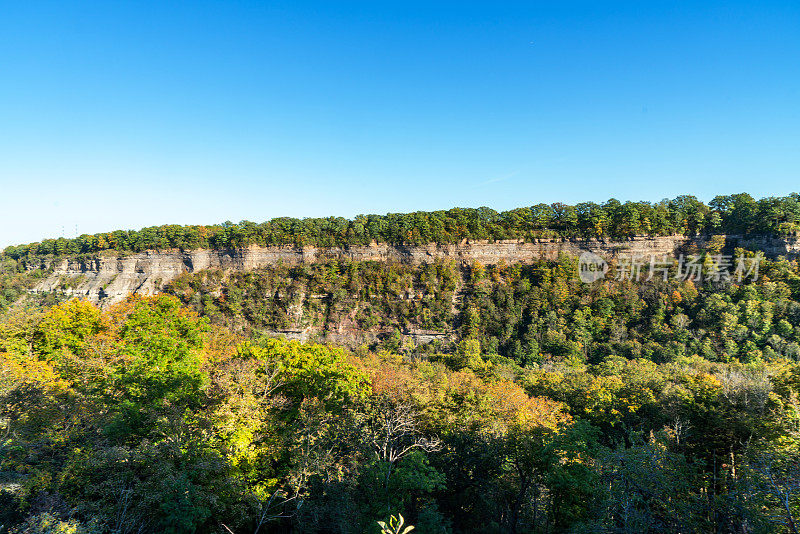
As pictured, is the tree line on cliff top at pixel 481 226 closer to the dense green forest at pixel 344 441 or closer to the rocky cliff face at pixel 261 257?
the rocky cliff face at pixel 261 257

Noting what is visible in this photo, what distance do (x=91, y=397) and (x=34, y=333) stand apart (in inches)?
420

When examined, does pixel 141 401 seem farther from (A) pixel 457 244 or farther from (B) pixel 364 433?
(A) pixel 457 244

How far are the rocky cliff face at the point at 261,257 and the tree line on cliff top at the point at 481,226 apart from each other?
3.93 feet

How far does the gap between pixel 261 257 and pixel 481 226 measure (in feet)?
122

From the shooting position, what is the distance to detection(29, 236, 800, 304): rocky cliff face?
158 ft

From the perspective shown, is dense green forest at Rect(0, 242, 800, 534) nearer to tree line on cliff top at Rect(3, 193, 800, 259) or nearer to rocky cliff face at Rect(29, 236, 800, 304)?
tree line on cliff top at Rect(3, 193, 800, 259)

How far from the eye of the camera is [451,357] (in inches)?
1350

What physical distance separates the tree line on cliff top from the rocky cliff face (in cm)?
120

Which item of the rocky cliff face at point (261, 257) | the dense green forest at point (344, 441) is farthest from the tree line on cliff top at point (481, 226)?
the dense green forest at point (344, 441)

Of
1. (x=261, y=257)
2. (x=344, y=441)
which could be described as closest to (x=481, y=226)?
(x=261, y=257)

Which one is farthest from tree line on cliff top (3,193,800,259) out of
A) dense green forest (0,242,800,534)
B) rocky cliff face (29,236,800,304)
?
dense green forest (0,242,800,534)

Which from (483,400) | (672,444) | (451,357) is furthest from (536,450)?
(451,357)

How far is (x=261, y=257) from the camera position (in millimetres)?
55281

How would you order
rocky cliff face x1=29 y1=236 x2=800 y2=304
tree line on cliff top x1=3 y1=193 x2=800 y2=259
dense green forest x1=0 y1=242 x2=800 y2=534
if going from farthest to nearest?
rocky cliff face x1=29 y1=236 x2=800 y2=304
tree line on cliff top x1=3 y1=193 x2=800 y2=259
dense green forest x1=0 y1=242 x2=800 y2=534
